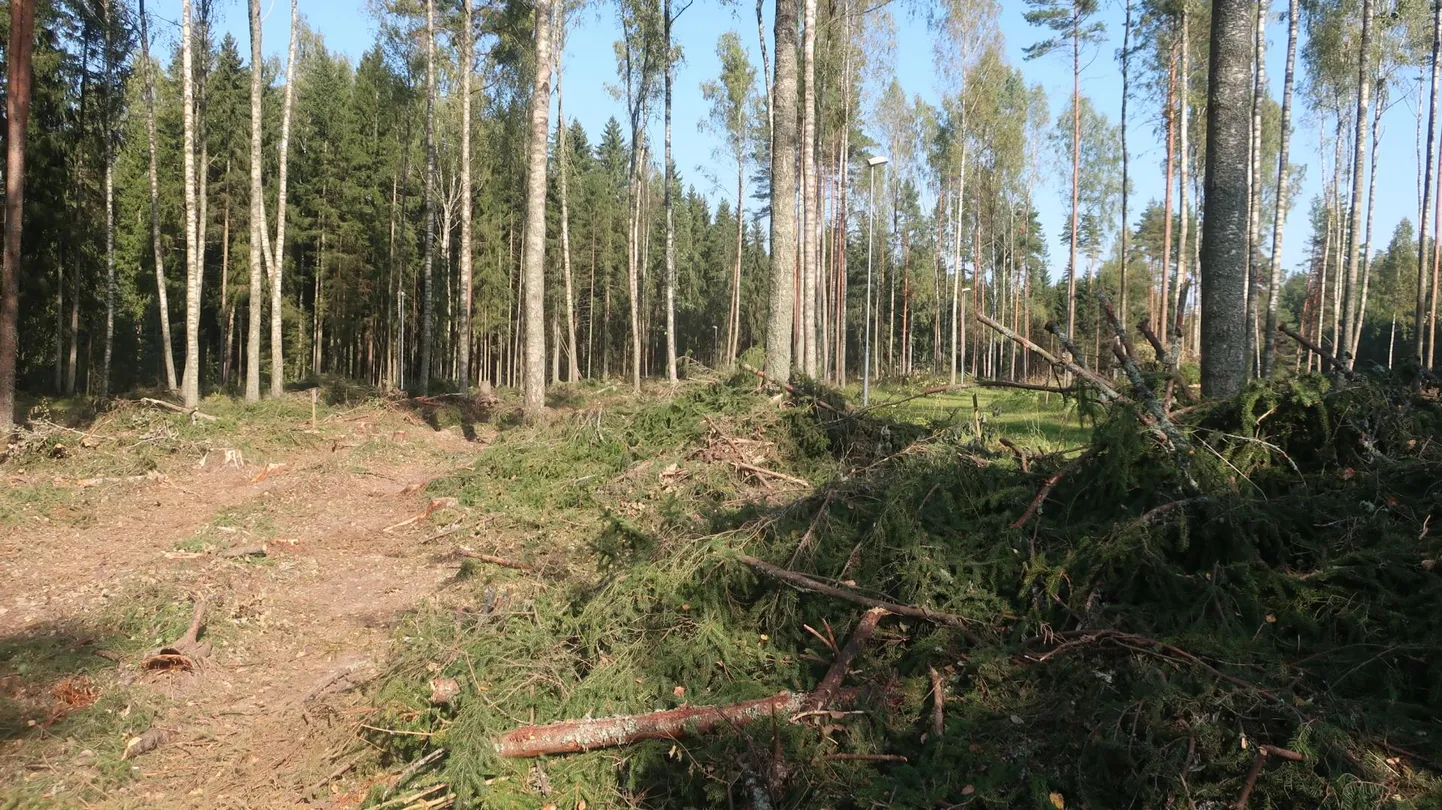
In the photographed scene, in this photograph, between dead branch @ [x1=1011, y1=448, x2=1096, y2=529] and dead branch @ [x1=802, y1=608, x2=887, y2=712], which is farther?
dead branch @ [x1=1011, y1=448, x2=1096, y2=529]

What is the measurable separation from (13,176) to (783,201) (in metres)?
11.3

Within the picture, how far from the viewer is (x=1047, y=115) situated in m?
37.7

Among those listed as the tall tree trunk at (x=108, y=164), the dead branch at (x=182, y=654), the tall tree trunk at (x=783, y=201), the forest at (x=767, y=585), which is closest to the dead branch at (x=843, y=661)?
the forest at (x=767, y=585)

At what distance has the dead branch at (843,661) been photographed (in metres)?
3.64

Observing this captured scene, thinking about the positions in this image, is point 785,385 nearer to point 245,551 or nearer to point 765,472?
point 765,472

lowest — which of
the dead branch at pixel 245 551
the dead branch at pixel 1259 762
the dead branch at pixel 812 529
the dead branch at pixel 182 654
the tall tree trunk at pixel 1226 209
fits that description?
the dead branch at pixel 182 654

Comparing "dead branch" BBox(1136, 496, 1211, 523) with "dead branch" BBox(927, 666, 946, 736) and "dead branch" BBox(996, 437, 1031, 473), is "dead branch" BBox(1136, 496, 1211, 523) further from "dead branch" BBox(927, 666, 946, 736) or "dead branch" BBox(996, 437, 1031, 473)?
"dead branch" BBox(927, 666, 946, 736)

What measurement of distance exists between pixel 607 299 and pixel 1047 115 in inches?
933

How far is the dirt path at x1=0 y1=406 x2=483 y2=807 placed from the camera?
13.7ft

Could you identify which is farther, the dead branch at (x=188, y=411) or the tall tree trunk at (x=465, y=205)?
the tall tree trunk at (x=465, y=205)

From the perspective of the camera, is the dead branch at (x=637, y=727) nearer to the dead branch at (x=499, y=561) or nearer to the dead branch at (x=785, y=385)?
the dead branch at (x=499, y=561)

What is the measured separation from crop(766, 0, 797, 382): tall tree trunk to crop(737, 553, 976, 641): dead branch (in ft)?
20.6

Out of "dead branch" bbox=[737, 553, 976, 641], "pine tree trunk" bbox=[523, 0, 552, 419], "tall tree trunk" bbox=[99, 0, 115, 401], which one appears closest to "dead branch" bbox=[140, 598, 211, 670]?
"dead branch" bbox=[737, 553, 976, 641]

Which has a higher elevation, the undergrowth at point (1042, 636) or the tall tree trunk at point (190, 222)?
the tall tree trunk at point (190, 222)
